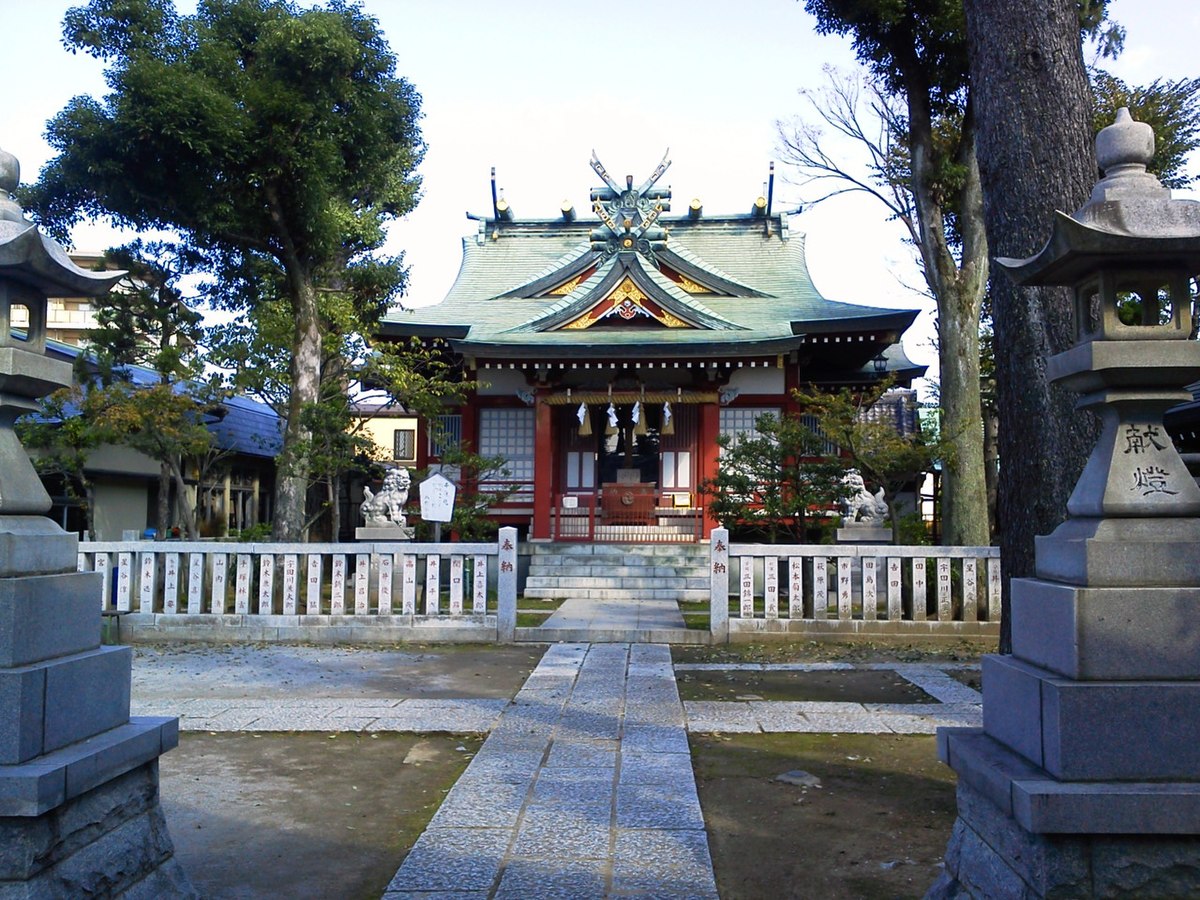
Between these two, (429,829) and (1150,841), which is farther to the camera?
(429,829)

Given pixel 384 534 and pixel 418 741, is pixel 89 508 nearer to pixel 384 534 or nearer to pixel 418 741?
pixel 384 534

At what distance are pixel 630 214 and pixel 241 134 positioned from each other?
32.7 feet

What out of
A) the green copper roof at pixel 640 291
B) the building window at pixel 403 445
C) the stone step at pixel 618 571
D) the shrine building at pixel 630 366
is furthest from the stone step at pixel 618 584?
the building window at pixel 403 445

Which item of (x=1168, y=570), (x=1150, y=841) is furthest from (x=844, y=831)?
(x=1168, y=570)

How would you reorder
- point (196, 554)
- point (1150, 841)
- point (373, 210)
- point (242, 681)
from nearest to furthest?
point (1150, 841) → point (242, 681) → point (196, 554) → point (373, 210)

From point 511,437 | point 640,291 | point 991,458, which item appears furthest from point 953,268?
point 991,458

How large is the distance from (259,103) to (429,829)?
12613 millimetres

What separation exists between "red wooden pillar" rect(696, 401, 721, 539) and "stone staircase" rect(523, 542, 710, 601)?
5.90ft

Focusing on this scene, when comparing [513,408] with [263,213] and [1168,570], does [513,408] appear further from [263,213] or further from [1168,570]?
[1168,570]

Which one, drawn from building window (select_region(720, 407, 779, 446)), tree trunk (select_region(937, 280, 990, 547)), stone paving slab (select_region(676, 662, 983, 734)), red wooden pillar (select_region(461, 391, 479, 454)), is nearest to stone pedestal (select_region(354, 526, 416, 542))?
red wooden pillar (select_region(461, 391, 479, 454))

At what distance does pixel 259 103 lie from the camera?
538 inches

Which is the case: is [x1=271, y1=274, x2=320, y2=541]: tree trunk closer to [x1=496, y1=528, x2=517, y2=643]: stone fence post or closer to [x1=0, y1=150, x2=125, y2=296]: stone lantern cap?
[x1=496, y1=528, x2=517, y2=643]: stone fence post

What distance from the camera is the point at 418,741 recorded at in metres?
6.13

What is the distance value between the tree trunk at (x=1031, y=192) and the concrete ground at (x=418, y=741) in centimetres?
196
